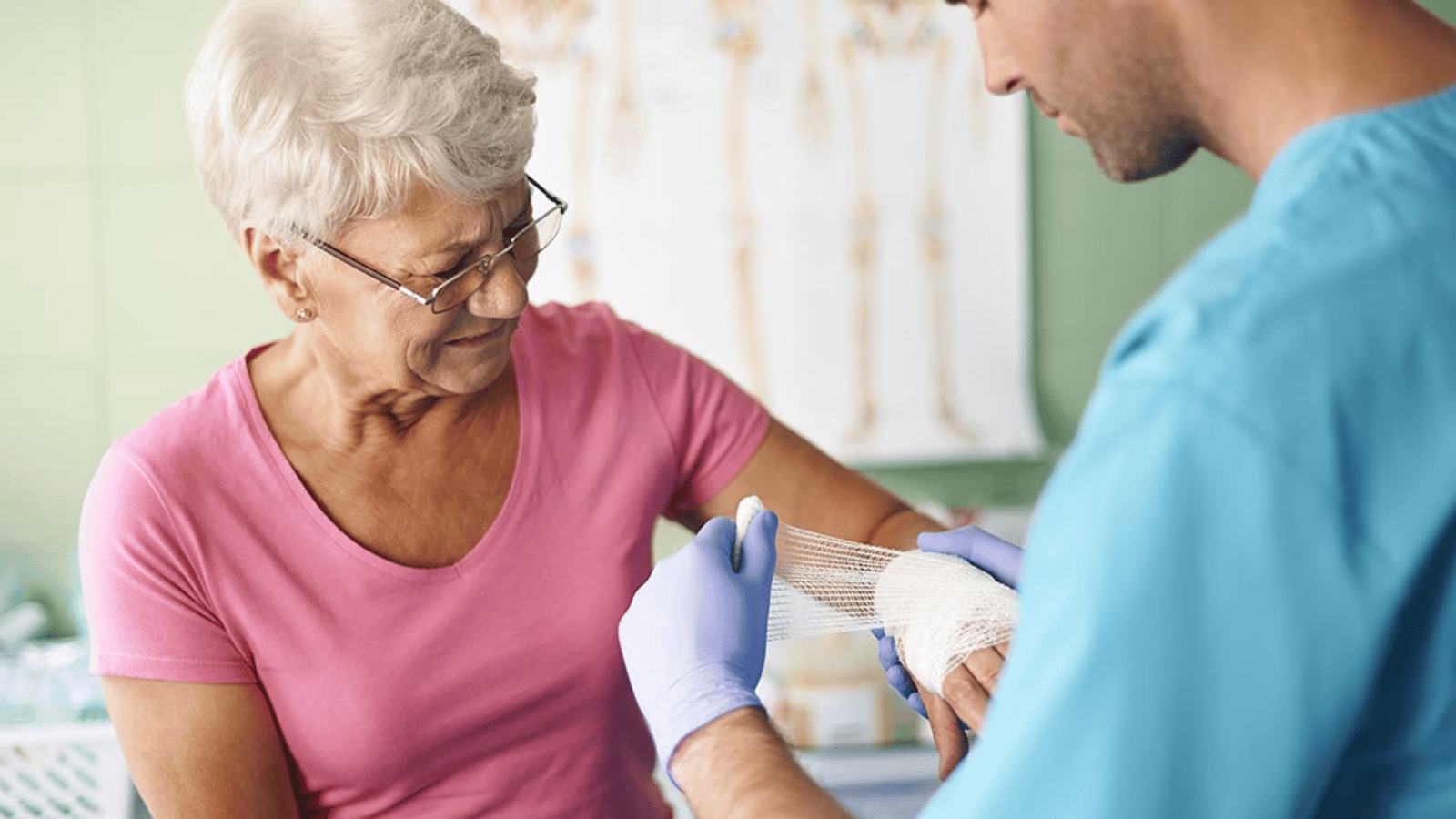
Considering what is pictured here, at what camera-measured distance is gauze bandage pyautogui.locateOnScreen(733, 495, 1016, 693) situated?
1.06 m

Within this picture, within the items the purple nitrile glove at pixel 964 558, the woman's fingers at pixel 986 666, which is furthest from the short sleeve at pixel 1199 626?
the purple nitrile glove at pixel 964 558

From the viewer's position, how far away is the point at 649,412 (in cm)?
135

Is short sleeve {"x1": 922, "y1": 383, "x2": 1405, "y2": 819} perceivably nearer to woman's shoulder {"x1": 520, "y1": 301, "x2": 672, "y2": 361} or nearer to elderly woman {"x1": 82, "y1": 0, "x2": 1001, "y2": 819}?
elderly woman {"x1": 82, "y1": 0, "x2": 1001, "y2": 819}

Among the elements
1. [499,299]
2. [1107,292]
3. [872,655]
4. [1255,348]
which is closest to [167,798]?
[499,299]

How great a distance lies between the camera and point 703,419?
1365 mm

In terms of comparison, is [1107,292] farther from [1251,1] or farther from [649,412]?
[1251,1]

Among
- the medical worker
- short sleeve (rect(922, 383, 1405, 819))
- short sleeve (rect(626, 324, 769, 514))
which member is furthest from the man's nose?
short sleeve (rect(626, 324, 769, 514))

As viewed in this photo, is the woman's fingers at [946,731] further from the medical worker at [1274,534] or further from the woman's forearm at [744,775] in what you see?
the medical worker at [1274,534]

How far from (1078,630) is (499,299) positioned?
741 mm

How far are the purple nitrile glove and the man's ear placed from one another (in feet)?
2.01

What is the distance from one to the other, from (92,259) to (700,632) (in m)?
1.84

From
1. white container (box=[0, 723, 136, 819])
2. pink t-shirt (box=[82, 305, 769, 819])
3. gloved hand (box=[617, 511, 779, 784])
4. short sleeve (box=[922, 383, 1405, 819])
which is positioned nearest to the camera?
short sleeve (box=[922, 383, 1405, 819])

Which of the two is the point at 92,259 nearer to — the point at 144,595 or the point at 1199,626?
the point at 144,595

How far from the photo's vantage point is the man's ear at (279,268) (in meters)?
1.14
